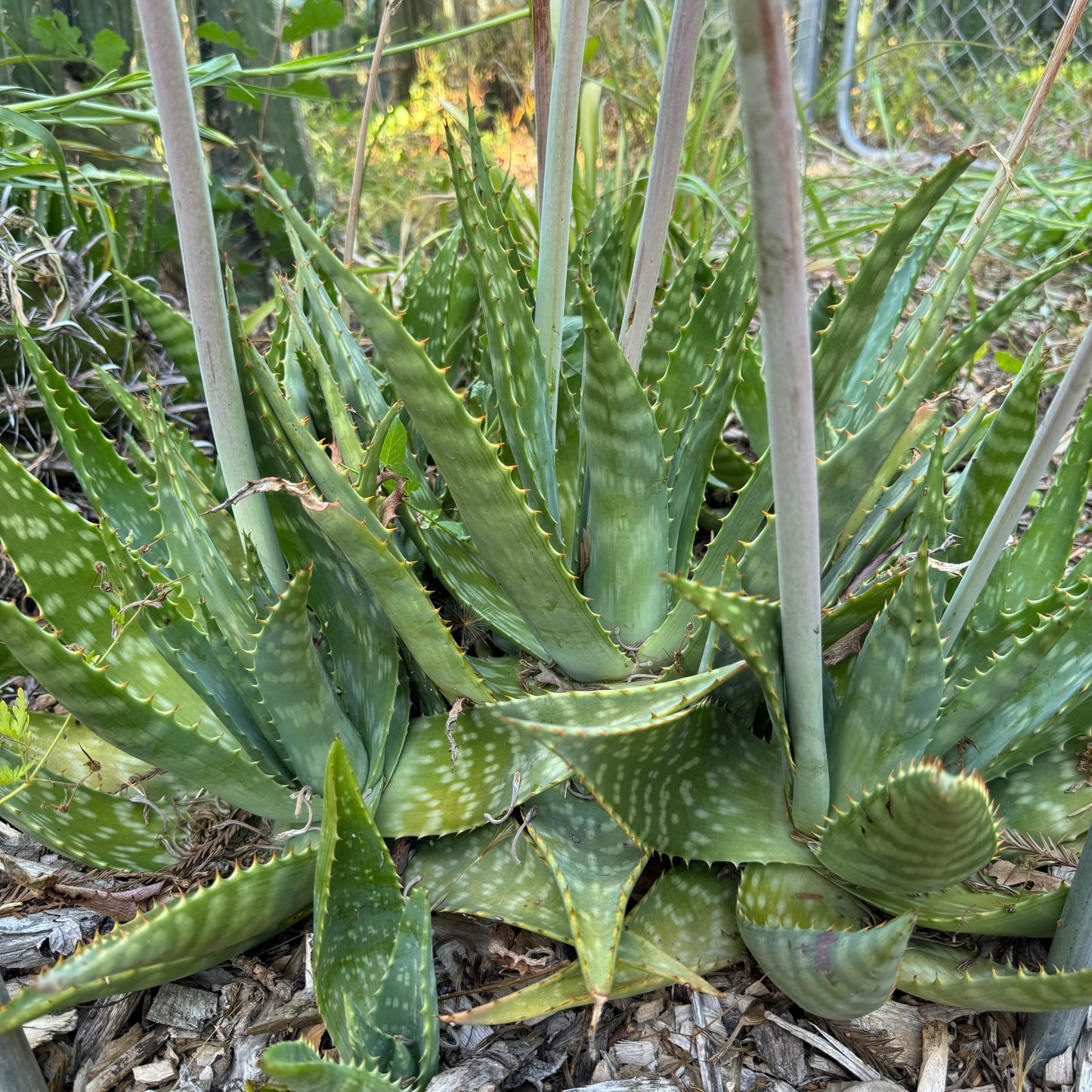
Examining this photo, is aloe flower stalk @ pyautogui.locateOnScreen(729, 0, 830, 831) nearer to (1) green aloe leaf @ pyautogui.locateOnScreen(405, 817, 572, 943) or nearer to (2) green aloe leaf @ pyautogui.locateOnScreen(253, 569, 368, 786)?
(1) green aloe leaf @ pyautogui.locateOnScreen(405, 817, 572, 943)

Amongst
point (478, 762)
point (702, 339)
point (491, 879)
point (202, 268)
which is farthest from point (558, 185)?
point (491, 879)

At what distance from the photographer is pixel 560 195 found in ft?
3.07

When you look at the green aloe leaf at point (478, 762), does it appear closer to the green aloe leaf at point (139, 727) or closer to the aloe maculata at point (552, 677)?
the aloe maculata at point (552, 677)

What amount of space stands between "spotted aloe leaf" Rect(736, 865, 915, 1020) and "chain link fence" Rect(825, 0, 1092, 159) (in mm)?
3483

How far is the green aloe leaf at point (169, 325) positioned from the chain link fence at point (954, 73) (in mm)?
3301

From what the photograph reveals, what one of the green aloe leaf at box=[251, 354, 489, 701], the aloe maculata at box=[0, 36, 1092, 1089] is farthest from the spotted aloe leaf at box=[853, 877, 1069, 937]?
the green aloe leaf at box=[251, 354, 489, 701]

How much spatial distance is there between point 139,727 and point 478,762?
322mm

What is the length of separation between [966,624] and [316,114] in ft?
12.4

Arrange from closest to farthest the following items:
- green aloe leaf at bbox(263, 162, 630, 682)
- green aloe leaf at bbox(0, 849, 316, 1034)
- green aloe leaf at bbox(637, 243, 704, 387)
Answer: green aloe leaf at bbox(0, 849, 316, 1034) → green aloe leaf at bbox(263, 162, 630, 682) → green aloe leaf at bbox(637, 243, 704, 387)

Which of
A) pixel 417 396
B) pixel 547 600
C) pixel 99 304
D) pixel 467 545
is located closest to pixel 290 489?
pixel 417 396

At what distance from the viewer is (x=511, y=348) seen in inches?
36.7

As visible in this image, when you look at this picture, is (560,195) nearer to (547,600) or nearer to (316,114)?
(547,600)

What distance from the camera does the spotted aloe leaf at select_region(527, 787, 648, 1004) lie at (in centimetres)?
73

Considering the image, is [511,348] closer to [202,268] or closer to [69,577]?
[202,268]
